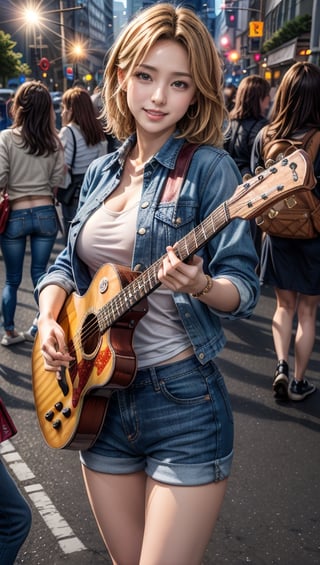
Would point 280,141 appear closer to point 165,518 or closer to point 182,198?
point 182,198

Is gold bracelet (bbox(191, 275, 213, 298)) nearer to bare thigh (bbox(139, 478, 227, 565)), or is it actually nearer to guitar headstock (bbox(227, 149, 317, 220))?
guitar headstock (bbox(227, 149, 317, 220))

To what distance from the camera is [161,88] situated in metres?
1.83

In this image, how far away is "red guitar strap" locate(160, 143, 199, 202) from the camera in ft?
5.99

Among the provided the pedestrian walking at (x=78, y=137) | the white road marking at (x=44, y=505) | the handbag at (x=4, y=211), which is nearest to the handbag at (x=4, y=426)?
the white road marking at (x=44, y=505)


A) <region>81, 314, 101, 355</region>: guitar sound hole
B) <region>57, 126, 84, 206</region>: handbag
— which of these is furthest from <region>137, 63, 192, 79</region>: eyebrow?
<region>57, 126, 84, 206</region>: handbag

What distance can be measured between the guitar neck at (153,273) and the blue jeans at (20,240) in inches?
142

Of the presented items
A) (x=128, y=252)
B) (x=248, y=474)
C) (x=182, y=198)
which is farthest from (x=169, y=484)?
(x=248, y=474)

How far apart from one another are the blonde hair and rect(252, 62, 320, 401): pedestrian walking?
222 cm

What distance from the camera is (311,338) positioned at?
14.2ft

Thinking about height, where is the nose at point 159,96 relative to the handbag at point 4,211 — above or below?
above

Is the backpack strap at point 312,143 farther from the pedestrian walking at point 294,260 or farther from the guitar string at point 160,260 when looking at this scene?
the guitar string at point 160,260

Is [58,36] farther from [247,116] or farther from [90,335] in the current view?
[90,335]

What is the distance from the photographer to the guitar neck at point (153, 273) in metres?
1.52

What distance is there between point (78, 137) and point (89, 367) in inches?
194
